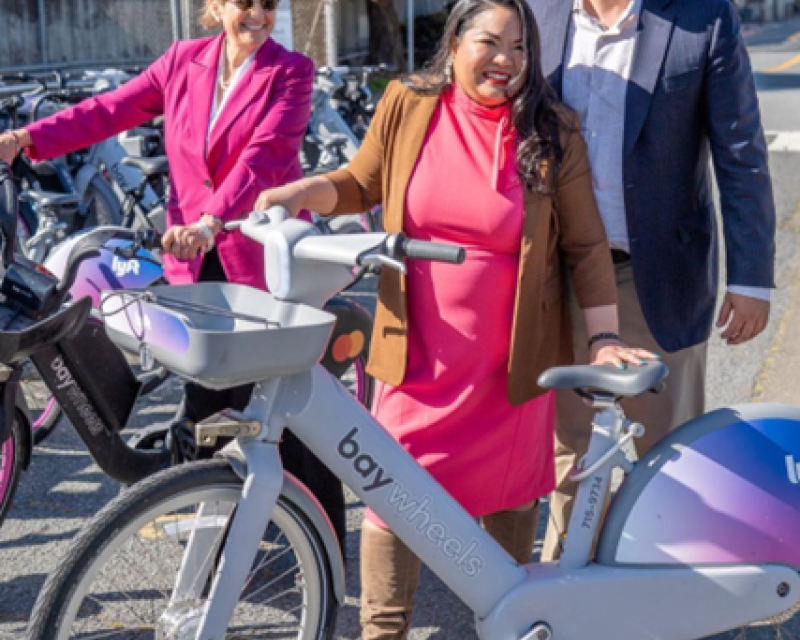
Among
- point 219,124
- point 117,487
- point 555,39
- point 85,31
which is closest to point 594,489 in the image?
point 555,39

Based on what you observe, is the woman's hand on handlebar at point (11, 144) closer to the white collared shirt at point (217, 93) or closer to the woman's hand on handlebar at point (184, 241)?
the white collared shirt at point (217, 93)

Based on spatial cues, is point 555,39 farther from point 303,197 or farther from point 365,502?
point 365,502

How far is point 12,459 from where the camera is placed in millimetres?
3953

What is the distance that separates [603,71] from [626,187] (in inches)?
11.7

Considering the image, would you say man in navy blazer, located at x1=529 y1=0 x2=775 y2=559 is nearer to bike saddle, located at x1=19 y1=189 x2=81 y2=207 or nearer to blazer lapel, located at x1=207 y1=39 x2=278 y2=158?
blazer lapel, located at x1=207 y1=39 x2=278 y2=158

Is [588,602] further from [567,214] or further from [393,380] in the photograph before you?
[567,214]

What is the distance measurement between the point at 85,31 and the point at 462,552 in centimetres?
1298

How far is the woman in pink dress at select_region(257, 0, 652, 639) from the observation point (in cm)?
283

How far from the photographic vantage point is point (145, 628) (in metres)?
3.04

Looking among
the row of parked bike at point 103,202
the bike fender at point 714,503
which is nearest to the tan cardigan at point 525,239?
the bike fender at point 714,503

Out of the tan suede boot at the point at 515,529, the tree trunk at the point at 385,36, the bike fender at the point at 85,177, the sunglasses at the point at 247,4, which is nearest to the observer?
the tan suede boot at the point at 515,529

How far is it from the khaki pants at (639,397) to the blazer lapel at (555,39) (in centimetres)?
53

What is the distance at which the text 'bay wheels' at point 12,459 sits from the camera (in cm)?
393

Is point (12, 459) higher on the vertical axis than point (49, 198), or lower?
lower
